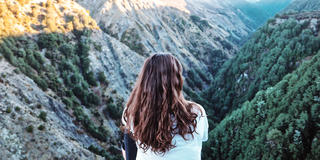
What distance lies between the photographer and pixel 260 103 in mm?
19641

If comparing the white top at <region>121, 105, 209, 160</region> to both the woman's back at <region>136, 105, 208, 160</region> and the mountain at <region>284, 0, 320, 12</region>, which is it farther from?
the mountain at <region>284, 0, 320, 12</region>

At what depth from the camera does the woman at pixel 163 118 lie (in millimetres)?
2530

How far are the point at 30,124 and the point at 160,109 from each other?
14446 millimetres

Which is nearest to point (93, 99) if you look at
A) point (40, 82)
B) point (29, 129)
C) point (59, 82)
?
point (59, 82)

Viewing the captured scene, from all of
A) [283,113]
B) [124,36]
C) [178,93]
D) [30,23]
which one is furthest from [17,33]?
[124,36]

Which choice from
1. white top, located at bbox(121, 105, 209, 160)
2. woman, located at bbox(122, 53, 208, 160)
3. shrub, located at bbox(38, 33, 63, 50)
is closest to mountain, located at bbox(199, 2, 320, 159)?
white top, located at bbox(121, 105, 209, 160)

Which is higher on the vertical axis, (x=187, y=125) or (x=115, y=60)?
(x=187, y=125)

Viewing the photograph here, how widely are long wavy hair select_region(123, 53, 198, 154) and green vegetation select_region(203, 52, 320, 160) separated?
512 inches

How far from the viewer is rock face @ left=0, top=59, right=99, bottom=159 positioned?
482 inches

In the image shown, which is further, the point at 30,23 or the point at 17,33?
the point at 30,23

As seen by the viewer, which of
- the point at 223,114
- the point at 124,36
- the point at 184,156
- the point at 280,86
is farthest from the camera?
the point at 124,36

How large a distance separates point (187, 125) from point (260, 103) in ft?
64.9

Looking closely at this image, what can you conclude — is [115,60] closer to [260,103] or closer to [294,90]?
[260,103]

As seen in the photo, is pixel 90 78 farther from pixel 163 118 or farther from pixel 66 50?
pixel 163 118
